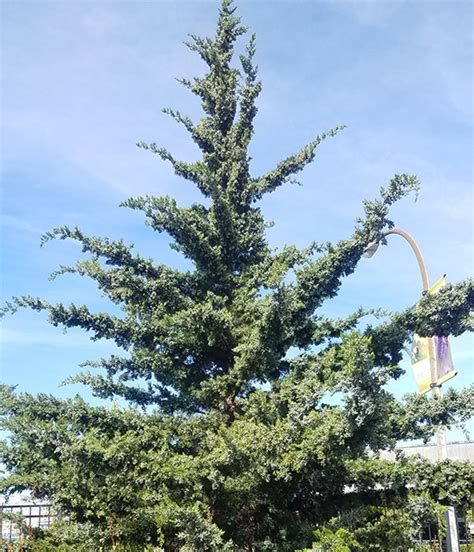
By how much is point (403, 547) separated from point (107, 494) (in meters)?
3.80

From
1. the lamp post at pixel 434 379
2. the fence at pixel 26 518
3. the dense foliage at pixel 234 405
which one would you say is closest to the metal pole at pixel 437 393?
the lamp post at pixel 434 379

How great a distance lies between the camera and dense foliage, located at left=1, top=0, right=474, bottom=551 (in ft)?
Answer: 20.3

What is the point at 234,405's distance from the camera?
26.4ft

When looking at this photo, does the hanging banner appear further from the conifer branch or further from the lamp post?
the conifer branch

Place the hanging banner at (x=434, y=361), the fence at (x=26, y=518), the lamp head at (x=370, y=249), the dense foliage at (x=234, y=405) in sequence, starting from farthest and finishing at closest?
the hanging banner at (x=434, y=361) < the fence at (x=26, y=518) < the lamp head at (x=370, y=249) < the dense foliage at (x=234, y=405)

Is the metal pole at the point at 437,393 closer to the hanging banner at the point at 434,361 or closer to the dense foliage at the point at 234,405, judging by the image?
the hanging banner at the point at 434,361

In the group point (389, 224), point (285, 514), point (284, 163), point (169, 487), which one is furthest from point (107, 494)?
point (284, 163)

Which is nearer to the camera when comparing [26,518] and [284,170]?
[26,518]

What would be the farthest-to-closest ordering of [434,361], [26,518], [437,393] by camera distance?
[434,361], [437,393], [26,518]

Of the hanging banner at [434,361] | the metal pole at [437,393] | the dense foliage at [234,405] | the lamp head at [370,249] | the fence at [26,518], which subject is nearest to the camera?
the dense foliage at [234,405]

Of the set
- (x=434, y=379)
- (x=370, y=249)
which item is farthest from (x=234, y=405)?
(x=434, y=379)

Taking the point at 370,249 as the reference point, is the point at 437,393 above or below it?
below

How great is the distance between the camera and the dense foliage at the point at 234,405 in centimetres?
620

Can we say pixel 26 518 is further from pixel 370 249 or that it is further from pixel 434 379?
pixel 434 379
